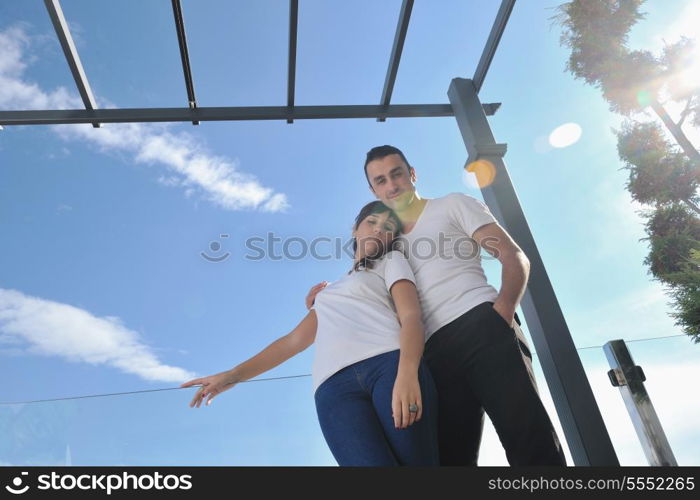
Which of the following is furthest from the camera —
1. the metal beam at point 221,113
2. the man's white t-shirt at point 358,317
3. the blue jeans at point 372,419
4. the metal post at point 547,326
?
the metal beam at point 221,113

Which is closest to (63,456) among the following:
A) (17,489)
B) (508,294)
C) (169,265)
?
(17,489)

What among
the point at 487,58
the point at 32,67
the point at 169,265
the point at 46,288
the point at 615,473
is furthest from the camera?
the point at 46,288

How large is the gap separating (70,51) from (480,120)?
2.07 m

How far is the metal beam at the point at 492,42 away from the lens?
2.38 meters

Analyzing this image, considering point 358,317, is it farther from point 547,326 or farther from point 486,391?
point 547,326

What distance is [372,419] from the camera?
1.08 m

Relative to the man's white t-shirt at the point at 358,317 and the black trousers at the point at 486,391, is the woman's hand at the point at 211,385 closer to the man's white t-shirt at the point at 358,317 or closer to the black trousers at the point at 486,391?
the man's white t-shirt at the point at 358,317

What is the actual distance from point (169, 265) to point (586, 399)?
49.3ft

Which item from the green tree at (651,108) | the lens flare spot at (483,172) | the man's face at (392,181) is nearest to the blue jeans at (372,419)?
the man's face at (392,181)

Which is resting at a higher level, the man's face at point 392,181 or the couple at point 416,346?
the man's face at point 392,181

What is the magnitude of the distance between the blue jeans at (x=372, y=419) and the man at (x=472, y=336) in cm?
20

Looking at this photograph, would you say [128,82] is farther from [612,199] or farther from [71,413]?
[612,199]

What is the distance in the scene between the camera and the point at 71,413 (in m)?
1.73

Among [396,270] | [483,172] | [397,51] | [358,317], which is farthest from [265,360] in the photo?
[397,51]
